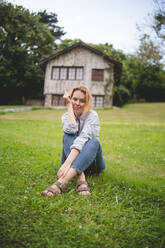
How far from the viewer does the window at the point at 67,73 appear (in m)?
20.5

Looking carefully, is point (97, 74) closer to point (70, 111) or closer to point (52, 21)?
point (70, 111)

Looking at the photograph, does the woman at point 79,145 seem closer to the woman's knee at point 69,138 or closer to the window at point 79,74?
the woman's knee at point 69,138

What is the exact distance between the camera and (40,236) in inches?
74.0

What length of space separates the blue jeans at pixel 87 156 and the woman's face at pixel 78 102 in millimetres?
548

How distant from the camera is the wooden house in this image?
20.1 m

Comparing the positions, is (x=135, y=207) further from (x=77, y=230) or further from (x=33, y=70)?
(x=33, y=70)

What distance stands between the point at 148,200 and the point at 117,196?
46cm

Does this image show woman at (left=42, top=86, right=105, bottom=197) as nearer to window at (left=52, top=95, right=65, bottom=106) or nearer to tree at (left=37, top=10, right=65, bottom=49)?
window at (left=52, top=95, right=65, bottom=106)

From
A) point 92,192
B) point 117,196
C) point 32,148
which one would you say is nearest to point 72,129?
point 92,192

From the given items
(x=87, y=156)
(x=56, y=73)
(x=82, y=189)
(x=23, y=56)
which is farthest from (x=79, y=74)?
(x=82, y=189)

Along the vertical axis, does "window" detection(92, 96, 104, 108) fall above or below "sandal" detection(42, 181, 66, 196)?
above

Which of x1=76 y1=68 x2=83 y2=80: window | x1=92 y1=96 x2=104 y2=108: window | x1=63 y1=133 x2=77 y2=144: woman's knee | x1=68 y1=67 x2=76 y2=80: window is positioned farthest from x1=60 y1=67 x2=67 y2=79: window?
x1=63 y1=133 x2=77 y2=144: woman's knee

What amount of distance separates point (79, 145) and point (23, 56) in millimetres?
29340

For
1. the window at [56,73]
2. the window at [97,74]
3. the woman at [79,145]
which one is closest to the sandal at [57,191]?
the woman at [79,145]
